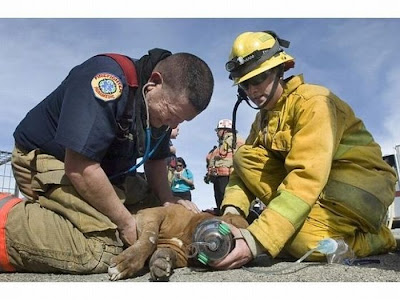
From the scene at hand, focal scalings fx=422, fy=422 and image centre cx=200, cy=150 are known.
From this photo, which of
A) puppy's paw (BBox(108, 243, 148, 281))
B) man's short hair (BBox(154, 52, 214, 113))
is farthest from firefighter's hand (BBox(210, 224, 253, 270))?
man's short hair (BBox(154, 52, 214, 113))

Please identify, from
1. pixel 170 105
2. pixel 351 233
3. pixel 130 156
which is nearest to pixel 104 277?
pixel 130 156

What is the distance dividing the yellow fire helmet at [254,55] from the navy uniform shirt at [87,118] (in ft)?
2.53

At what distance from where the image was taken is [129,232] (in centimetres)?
269

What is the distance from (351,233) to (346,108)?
2.98ft

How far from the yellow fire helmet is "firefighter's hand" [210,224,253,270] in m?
1.17

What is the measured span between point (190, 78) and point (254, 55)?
60 cm

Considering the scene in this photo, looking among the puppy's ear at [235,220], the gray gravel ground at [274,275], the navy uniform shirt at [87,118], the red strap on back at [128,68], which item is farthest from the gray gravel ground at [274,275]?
the red strap on back at [128,68]

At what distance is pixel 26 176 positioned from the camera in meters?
2.98

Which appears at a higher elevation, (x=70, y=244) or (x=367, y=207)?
(x=367, y=207)

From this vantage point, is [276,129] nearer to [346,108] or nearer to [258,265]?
[346,108]

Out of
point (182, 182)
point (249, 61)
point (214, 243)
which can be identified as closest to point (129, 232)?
point (214, 243)

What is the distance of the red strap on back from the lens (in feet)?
9.04

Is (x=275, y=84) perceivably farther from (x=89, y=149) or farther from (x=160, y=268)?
(x=160, y=268)

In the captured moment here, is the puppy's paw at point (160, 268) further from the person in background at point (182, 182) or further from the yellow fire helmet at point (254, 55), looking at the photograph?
the person in background at point (182, 182)
